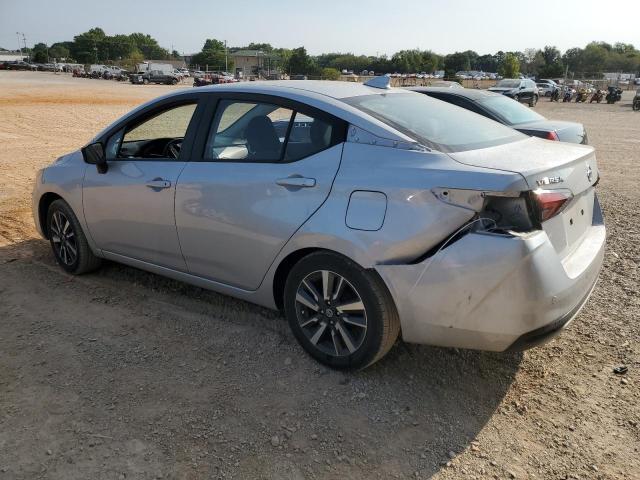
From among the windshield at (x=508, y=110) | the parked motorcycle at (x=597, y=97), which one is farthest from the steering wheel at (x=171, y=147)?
the parked motorcycle at (x=597, y=97)

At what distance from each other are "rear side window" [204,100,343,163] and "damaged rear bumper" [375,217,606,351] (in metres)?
0.90

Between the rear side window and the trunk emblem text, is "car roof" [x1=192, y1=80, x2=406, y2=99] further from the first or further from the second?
the trunk emblem text

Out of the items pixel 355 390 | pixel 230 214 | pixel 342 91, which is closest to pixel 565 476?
pixel 355 390

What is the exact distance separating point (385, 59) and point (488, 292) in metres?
150

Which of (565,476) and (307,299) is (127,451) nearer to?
(307,299)

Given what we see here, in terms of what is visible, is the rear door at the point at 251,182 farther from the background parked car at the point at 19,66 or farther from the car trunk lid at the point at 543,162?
the background parked car at the point at 19,66

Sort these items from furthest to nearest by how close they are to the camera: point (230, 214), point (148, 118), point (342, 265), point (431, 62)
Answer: point (431, 62)
point (148, 118)
point (230, 214)
point (342, 265)

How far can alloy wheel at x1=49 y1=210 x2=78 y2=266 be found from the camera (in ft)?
15.3

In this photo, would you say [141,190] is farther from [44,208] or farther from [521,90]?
[521,90]

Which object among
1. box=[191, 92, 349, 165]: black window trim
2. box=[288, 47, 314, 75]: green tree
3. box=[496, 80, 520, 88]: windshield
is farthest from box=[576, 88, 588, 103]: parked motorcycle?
box=[288, 47, 314, 75]: green tree

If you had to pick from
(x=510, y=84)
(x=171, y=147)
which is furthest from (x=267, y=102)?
(x=510, y=84)

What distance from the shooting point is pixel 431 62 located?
4769 inches

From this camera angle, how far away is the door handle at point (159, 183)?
12.2 ft

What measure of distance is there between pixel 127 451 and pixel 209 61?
446ft
